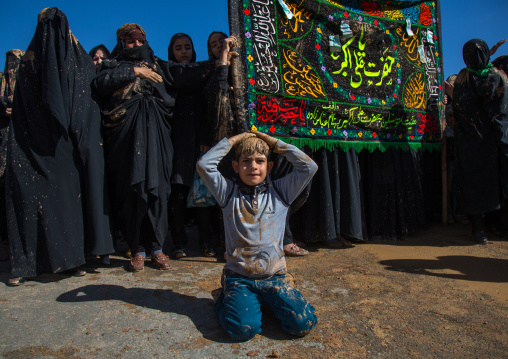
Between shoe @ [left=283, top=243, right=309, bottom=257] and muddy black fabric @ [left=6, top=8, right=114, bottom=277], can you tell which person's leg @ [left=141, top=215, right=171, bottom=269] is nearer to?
muddy black fabric @ [left=6, top=8, right=114, bottom=277]

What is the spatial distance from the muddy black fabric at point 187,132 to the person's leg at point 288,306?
162cm

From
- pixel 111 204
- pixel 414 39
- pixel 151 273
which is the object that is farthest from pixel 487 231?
pixel 111 204

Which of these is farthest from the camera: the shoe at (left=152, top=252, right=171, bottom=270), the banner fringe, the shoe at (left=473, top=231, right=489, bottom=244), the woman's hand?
the shoe at (left=473, top=231, right=489, bottom=244)

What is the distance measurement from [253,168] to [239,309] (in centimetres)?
82

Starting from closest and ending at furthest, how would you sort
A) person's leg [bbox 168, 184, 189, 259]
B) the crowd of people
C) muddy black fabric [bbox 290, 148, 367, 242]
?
1. the crowd of people
2. person's leg [bbox 168, 184, 189, 259]
3. muddy black fabric [bbox 290, 148, 367, 242]

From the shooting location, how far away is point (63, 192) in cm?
297

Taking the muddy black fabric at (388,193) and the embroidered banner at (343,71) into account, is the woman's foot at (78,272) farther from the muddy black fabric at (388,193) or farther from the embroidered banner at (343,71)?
the muddy black fabric at (388,193)

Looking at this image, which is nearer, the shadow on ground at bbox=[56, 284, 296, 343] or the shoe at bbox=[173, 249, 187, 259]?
the shadow on ground at bbox=[56, 284, 296, 343]

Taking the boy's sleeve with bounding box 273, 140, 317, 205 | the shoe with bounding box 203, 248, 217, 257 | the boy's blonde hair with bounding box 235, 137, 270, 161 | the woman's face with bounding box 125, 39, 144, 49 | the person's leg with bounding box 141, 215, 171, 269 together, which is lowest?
the shoe with bounding box 203, 248, 217, 257

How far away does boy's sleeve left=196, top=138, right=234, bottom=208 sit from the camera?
2219mm

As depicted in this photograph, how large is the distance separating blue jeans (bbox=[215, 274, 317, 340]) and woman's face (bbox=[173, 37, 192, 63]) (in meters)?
2.49

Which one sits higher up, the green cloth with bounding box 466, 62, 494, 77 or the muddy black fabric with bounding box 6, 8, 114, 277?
the green cloth with bounding box 466, 62, 494, 77

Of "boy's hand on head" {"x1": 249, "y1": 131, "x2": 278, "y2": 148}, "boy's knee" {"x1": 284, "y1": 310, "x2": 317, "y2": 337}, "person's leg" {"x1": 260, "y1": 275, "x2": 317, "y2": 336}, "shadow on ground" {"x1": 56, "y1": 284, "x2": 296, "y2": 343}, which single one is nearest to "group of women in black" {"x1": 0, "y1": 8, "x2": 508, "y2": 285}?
"shadow on ground" {"x1": 56, "y1": 284, "x2": 296, "y2": 343}

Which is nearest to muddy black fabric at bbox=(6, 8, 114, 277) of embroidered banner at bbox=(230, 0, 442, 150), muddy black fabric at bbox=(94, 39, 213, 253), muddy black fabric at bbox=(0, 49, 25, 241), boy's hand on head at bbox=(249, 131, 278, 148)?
muddy black fabric at bbox=(94, 39, 213, 253)
